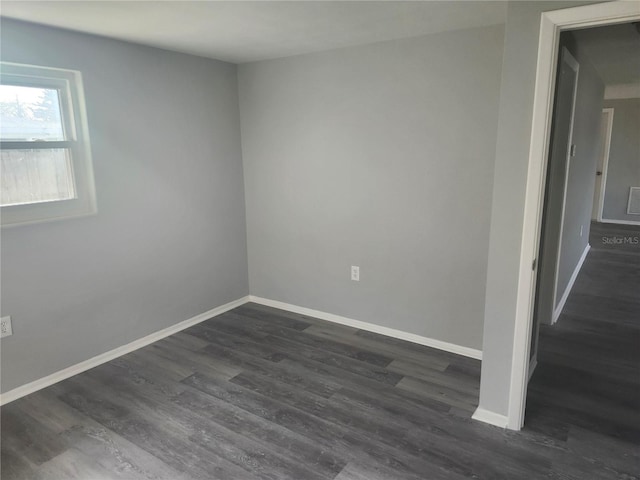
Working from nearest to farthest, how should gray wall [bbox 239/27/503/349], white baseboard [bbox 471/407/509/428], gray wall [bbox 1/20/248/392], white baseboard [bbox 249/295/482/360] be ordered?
white baseboard [bbox 471/407/509/428] → gray wall [bbox 1/20/248/392] → gray wall [bbox 239/27/503/349] → white baseboard [bbox 249/295/482/360]

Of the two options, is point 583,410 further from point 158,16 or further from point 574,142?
point 158,16

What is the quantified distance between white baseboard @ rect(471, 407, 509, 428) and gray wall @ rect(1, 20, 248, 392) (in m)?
2.36

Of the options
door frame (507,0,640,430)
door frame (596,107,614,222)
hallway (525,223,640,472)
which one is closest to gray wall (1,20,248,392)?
door frame (507,0,640,430)

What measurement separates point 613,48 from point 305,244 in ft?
9.07

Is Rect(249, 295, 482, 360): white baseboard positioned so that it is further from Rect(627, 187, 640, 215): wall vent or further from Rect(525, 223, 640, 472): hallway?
Rect(627, 187, 640, 215): wall vent

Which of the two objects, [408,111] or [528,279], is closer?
[528,279]

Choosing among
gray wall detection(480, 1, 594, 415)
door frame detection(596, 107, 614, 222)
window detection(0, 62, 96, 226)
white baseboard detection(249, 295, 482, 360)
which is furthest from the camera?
door frame detection(596, 107, 614, 222)

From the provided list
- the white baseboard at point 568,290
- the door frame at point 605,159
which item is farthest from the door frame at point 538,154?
the door frame at point 605,159

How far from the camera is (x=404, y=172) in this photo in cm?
313

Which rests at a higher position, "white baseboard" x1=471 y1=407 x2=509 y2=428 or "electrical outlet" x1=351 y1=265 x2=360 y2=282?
"electrical outlet" x1=351 y1=265 x2=360 y2=282

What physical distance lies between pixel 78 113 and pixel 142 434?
1989mm

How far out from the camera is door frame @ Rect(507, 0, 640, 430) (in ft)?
5.94

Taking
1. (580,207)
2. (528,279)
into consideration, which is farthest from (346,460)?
(580,207)

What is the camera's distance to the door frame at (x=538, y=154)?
1.81 m
